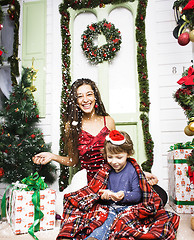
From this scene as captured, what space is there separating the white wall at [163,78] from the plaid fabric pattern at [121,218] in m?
1.07

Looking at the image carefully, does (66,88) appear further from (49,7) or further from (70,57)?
(49,7)

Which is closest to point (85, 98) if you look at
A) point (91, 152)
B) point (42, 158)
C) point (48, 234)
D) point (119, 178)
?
point (91, 152)

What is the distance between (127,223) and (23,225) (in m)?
0.68

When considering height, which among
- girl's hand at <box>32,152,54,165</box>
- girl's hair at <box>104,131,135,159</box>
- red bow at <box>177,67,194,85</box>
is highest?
red bow at <box>177,67,194,85</box>

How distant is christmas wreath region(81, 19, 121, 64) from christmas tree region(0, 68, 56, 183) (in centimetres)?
61

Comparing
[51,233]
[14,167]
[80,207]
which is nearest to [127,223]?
[80,207]

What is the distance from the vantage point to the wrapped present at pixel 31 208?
1.54 metres

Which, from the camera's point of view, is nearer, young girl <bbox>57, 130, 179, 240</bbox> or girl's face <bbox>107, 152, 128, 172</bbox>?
young girl <bbox>57, 130, 179, 240</bbox>

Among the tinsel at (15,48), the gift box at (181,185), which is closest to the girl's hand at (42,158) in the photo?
the gift box at (181,185)

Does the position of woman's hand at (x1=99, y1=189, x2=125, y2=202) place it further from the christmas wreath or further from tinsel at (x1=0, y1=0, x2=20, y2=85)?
tinsel at (x1=0, y1=0, x2=20, y2=85)

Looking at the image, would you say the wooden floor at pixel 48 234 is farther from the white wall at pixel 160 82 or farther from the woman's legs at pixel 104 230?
the white wall at pixel 160 82

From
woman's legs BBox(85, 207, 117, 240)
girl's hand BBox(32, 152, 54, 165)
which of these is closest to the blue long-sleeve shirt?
woman's legs BBox(85, 207, 117, 240)

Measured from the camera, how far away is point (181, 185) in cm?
205

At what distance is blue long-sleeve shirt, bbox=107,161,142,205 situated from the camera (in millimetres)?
1355
